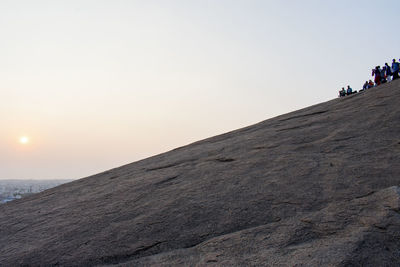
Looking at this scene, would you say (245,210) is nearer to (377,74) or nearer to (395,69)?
(395,69)

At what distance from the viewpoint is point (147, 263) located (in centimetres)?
459

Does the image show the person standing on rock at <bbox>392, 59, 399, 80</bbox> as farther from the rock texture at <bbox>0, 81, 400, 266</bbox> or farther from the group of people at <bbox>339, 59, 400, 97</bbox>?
the rock texture at <bbox>0, 81, 400, 266</bbox>

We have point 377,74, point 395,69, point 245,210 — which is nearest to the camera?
point 245,210

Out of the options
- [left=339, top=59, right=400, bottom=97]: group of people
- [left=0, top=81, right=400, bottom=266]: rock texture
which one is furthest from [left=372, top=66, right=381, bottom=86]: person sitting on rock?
[left=0, top=81, right=400, bottom=266]: rock texture

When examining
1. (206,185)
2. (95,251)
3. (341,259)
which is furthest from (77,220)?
(341,259)

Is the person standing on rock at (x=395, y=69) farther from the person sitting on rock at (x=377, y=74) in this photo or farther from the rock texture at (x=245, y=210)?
the rock texture at (x=245, y=210)

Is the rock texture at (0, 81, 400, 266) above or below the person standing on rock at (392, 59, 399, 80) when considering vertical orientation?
below

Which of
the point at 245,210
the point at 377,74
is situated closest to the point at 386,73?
the point at 377,74

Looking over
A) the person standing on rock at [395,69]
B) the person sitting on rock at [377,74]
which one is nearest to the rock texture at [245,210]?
the person standing on rock at [395,69]

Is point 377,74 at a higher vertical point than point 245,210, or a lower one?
higher

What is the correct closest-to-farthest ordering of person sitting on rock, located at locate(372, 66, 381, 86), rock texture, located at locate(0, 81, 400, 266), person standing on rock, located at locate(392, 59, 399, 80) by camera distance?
rock texture, located at locate(0, 81, 400, 266) < person standing on rock, located at locate(392, 59, 399, 80) < person sitting on rock, located at locate(372, 66, 381, 86)

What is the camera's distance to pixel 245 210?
5434 mm

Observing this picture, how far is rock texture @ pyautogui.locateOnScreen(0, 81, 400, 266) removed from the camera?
13.9ft

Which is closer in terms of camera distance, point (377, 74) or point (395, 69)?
point (395, 69)
